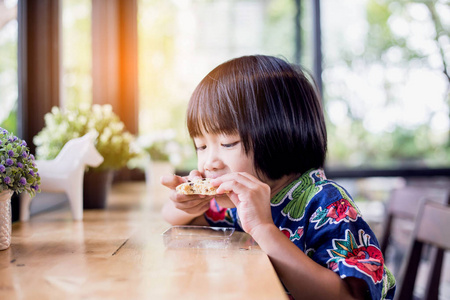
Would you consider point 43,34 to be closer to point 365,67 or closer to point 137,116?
point 137,116

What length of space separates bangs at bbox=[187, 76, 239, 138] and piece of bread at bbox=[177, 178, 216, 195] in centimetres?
13

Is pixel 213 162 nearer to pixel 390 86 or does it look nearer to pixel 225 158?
pixel 225 158

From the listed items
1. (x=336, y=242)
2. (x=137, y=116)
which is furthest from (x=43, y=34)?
(x=336, y=242)

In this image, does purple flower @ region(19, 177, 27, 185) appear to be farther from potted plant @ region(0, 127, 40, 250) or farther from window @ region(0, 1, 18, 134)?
window @ region(0, 1, 18, 134)

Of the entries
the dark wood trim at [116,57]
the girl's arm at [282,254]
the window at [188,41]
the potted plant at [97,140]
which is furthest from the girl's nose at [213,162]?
the window at [188,41]

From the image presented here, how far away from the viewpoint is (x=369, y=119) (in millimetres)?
3123

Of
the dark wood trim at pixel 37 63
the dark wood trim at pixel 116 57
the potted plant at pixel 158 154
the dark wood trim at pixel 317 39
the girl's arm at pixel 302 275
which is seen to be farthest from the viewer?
the dark wood trim at pixel 317 39

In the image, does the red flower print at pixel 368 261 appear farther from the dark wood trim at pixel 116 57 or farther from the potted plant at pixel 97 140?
the dark wood trim at pixel 116 57

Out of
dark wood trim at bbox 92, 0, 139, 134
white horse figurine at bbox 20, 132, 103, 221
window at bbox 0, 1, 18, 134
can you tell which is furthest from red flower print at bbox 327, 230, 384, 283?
dark wood trim at bbox 92, 0, 139, 134

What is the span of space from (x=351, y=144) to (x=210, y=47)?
1.18 m

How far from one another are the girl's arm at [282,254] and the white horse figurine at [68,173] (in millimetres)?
528

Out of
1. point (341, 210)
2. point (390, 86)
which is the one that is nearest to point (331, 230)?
point (341, 210)

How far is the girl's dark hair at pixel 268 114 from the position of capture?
1028 millimetres

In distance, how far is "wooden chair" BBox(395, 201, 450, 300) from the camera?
131 centimetres
